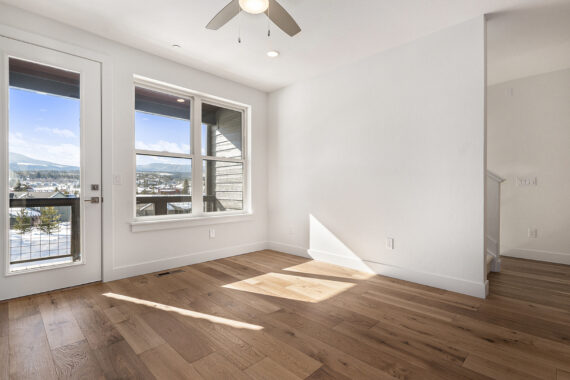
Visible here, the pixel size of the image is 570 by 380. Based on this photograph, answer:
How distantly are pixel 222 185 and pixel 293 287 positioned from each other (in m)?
1.99

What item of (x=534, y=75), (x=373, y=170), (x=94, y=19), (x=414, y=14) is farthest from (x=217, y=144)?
(x=534, y=75)

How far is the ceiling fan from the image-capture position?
6.40 feet

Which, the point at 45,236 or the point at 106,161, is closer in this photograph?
the point at 45,236

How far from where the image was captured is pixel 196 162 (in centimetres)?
384

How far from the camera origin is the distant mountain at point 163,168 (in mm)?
3406

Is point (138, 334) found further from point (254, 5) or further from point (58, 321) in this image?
point (254, 5)

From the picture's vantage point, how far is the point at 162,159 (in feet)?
11.7

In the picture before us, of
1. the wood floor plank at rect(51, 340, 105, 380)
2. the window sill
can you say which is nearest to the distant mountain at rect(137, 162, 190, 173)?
the window sill

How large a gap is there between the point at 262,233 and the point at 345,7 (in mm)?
3319

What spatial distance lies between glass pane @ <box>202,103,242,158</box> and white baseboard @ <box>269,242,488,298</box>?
1790mm

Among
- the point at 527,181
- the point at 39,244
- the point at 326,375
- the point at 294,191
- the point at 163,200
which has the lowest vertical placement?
the point at 326,375

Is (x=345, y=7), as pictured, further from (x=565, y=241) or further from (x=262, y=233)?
(x=565, y=241)

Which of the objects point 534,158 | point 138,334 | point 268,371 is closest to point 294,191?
point 138,334

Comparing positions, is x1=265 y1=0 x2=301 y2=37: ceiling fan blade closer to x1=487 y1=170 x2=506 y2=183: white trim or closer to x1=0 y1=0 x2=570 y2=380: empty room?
x1=0 y1=0 x2=570 y2=380: empty room
